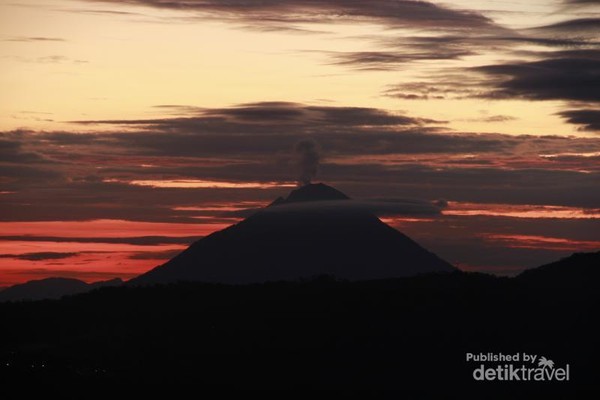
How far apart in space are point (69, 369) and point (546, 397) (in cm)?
5577

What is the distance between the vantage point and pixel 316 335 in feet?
533

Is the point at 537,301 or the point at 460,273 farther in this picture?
the point at 460,273

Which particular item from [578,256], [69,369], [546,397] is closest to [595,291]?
[578,256]

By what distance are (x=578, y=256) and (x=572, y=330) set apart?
34.2 metres

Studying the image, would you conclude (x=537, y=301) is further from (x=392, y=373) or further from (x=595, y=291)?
(x=392, y=373)

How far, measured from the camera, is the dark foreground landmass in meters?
142

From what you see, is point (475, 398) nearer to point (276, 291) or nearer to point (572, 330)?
point (572, 330)

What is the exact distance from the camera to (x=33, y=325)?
17038 cm

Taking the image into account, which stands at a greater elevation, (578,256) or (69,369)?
(578,256)

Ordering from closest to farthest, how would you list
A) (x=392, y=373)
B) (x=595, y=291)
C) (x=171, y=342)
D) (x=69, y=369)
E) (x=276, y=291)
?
(x=69, y=369), (x=392, y=373), (x=171, y=342), (x=595, y=291), (x=276, y=291)

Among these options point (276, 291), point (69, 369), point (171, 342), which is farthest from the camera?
point (276, 291)

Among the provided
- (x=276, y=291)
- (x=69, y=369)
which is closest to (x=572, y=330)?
(x=276, y=291)

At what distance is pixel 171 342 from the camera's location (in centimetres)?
15888

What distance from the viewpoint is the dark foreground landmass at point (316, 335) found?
14212 centimetres
